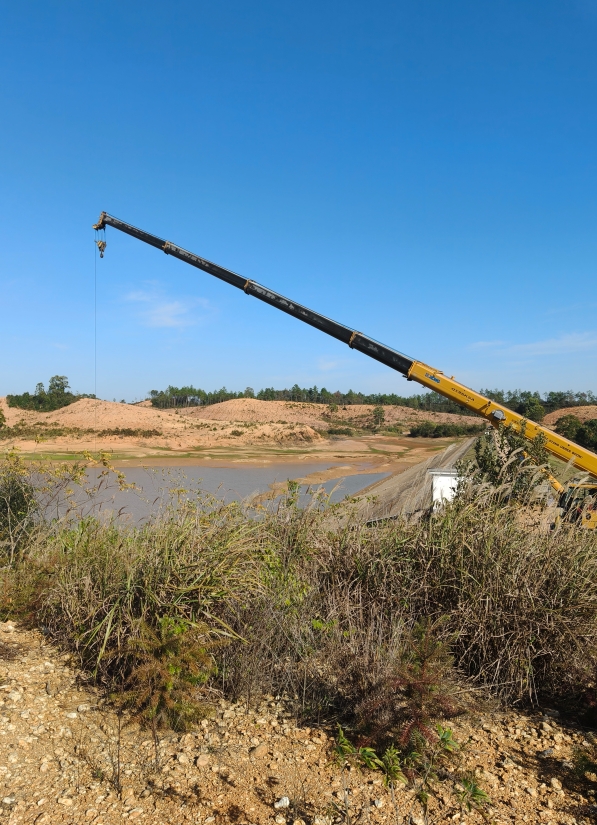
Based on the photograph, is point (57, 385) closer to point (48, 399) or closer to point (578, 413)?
point (48, 399)

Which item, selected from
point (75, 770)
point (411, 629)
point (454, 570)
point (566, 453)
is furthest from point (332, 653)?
point (566, 453)

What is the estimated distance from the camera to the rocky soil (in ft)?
8.60

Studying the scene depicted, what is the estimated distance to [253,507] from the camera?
5203 millimetres

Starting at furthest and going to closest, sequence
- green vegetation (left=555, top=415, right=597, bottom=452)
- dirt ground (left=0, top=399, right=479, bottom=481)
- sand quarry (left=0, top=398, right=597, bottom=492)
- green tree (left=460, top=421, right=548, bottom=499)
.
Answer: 1. dirt ground (left=0, top=399, right=479, bottom=481)
2. sand quarry (left=0, top=398, right=597, bottom=492)
3. green vegetation (left=555, top=415, right=597, bottom=452)
4. green tree (left=460, top=421, right=548, bottom=499)

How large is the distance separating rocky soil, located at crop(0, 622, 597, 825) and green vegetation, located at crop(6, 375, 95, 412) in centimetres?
5678

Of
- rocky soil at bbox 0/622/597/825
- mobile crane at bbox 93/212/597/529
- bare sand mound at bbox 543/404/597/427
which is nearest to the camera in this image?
rocky soil at bbox 0/622/597/825

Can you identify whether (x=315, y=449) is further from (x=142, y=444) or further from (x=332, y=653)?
(x=332, y=653)

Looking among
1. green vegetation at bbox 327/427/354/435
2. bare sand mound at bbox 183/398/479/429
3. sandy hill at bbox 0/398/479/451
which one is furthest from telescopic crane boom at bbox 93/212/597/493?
bare sand mound at bbox 183/398/479/429

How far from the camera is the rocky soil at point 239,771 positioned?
2621mm

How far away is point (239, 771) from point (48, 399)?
6038 centimetres

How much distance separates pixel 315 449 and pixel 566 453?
102ft

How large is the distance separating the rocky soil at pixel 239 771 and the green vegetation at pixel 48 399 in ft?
186

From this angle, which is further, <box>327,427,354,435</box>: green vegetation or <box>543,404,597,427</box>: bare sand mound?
<box>543,404,597,427</box>: bare sand mound

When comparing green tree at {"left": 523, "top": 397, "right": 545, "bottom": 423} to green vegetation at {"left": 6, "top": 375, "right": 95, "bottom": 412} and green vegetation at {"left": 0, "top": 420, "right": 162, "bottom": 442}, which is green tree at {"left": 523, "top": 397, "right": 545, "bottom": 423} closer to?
green vegetation at {"left": 0, "top": 420, "right": 162, "bottom": 442}
